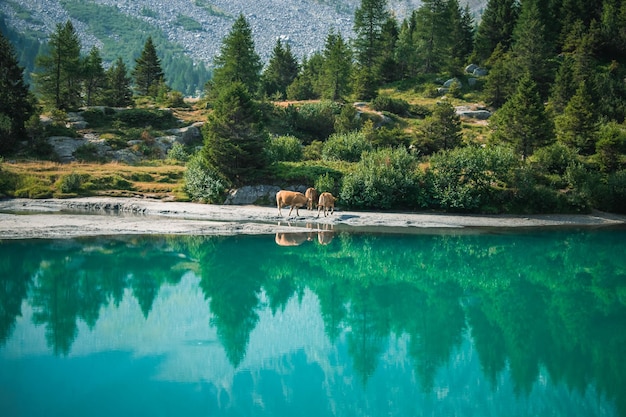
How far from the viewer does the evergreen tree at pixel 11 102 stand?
165ft

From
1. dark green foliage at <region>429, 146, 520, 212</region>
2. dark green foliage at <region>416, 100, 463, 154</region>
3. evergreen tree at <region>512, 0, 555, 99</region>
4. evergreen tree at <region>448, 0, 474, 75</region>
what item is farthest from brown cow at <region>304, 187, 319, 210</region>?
evergreen tree at <region>448, 0, 474, 75</region>

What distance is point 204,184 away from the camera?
1592 inches

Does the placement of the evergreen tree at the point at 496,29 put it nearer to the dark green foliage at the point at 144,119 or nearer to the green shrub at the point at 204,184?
the dark green foliage at the point at 144,119

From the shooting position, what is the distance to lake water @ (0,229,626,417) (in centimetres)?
1166

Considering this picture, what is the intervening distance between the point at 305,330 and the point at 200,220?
19195 mm

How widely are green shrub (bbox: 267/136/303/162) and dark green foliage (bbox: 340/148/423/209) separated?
1064 centimetres

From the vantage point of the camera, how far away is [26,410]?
1043 cm

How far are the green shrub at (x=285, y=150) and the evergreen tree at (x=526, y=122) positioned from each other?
1886cm

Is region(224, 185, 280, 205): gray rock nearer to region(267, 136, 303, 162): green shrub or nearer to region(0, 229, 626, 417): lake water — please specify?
region(267, 136, 303, 162): green shrub

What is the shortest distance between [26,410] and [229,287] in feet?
34.9

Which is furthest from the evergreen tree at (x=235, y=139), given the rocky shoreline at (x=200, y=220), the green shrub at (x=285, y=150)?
the green shrub at (x=285, y=150)

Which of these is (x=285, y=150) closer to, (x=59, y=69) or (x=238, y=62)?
(x=238, y=62)

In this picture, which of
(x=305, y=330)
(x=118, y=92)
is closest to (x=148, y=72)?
(x=118, y=92)

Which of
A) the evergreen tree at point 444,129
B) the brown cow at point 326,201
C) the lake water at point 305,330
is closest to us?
the lake water at point 305,330
